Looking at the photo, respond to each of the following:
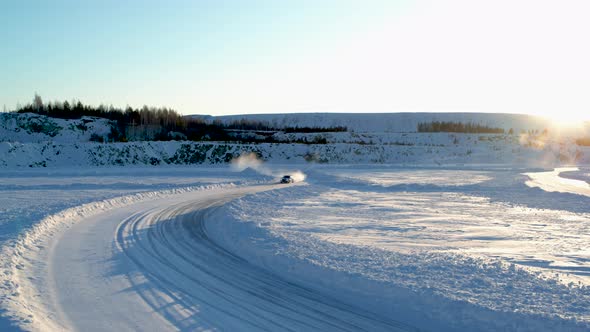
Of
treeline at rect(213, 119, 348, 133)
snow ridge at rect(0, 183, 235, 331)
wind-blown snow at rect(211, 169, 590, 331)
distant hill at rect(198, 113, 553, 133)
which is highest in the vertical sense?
distant hill at rect(198, 113, 553, 133)

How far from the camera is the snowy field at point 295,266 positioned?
23.0 feet

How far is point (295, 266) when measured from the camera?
9859mm

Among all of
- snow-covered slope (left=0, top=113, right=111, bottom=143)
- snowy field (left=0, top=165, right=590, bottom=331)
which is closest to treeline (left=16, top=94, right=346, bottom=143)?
snow-covered slope (left=0, top=113, right=111, bottom=143)

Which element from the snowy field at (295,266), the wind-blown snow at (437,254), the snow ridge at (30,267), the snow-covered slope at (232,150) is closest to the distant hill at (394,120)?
the snow-covered slope at (232,150)

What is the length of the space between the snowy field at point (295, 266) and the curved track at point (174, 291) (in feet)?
0.12

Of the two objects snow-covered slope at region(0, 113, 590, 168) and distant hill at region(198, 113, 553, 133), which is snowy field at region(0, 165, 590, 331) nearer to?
snow-covered slope at region(0, 113, 590, 168)

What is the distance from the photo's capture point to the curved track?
6.88m

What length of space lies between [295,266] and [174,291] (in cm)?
274

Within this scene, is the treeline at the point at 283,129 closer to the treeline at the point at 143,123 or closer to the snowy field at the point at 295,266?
the treeline at the point at 143,123

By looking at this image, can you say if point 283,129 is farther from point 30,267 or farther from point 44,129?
point 30,267

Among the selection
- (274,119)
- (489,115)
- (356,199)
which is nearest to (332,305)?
(356,199)

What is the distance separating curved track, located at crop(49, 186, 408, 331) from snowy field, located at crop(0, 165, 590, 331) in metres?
0.04

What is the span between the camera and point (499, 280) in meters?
8.38

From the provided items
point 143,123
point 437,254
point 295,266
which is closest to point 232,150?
point 143,123
